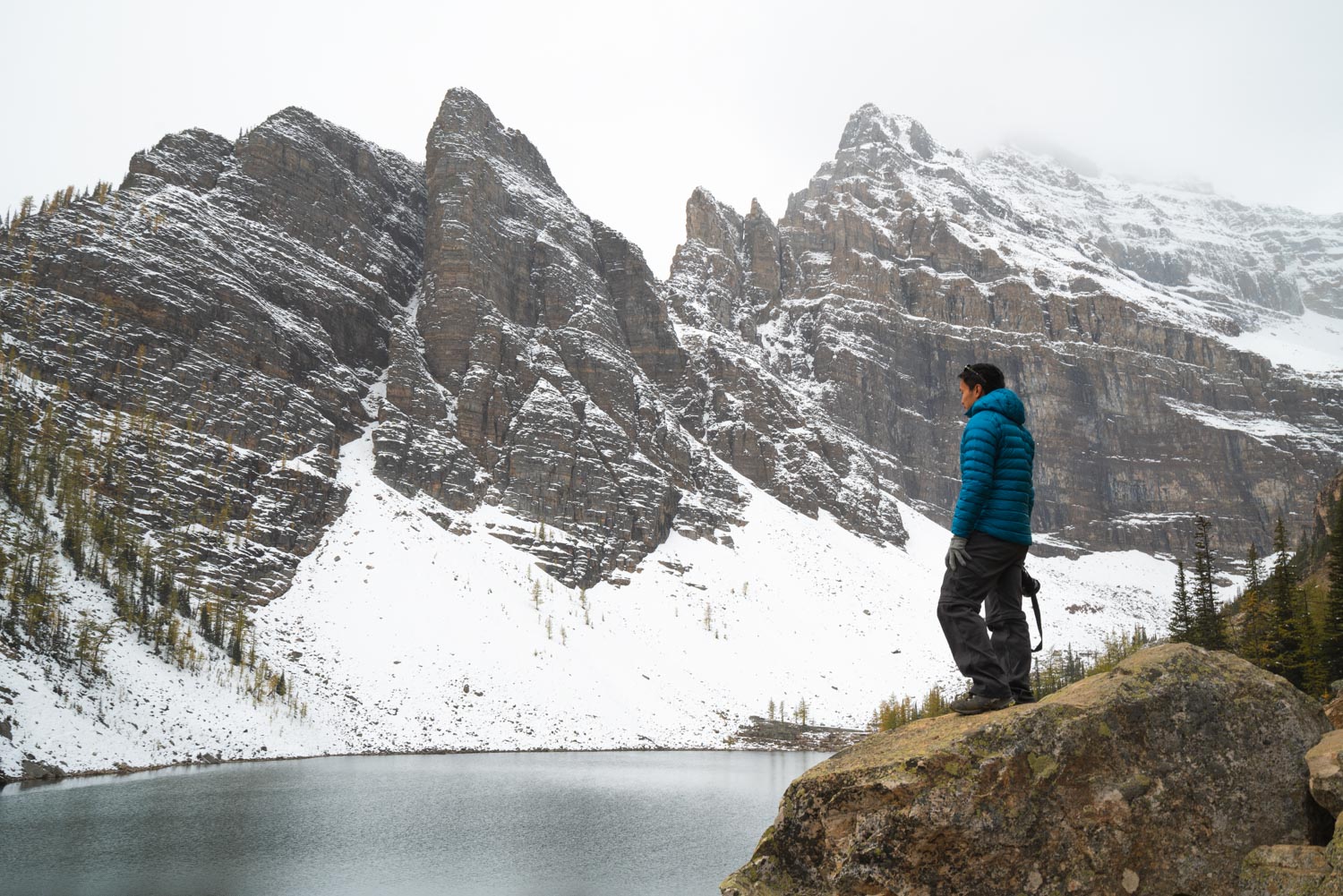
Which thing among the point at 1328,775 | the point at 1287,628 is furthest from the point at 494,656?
the point at 1328,775

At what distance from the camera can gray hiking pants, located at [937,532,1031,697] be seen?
6953 mm

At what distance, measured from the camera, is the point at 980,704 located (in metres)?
6.69

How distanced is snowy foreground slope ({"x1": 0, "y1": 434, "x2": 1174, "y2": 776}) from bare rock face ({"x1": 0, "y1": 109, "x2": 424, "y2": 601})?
8982mm

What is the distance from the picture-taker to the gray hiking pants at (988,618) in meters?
6.95

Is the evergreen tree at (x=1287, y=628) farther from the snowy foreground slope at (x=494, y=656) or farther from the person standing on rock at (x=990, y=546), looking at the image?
the snowy foreground slope at (x=494, y=656)

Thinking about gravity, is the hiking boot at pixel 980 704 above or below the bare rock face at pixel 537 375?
below

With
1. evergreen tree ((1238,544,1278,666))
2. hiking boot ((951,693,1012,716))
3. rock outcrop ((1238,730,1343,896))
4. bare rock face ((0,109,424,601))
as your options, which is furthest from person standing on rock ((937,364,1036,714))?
bare rock face ((0,109,424,601))

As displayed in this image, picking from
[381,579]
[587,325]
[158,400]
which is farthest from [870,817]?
[587,325]

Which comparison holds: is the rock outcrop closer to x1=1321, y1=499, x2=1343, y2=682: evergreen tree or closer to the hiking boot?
the hiking boot

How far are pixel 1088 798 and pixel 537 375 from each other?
502ft

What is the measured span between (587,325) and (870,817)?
166 m

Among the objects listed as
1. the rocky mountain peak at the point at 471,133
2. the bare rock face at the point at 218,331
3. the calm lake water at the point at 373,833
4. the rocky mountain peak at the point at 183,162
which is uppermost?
the rocky mountain peak at the point at 471,133

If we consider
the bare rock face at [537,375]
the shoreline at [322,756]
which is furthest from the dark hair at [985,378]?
the bare rock face at [537,375]

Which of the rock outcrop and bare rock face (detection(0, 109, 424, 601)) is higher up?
bare rock face (detection(0, 109, 424, 601))
